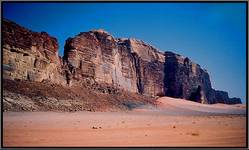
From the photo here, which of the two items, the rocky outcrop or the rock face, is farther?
the rock face

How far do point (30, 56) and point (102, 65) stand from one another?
14620 millimetres

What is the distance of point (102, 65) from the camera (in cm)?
3769

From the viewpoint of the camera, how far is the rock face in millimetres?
22684

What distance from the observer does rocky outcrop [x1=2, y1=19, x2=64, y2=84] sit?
21.0 m

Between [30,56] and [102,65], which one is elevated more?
[102,65]

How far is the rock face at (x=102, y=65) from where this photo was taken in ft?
74.4

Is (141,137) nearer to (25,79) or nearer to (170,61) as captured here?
(25,79)

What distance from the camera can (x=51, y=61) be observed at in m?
27.2

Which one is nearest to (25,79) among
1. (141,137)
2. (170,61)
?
(141,137)

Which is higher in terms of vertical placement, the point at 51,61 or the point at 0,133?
the point at 51,61

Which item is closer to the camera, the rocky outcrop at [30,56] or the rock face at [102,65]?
the rocky outcrop at [30,56]

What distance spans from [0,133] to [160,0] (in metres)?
5.81

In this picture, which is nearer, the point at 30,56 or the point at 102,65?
the point at 30,56

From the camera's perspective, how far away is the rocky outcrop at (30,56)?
21.0m
